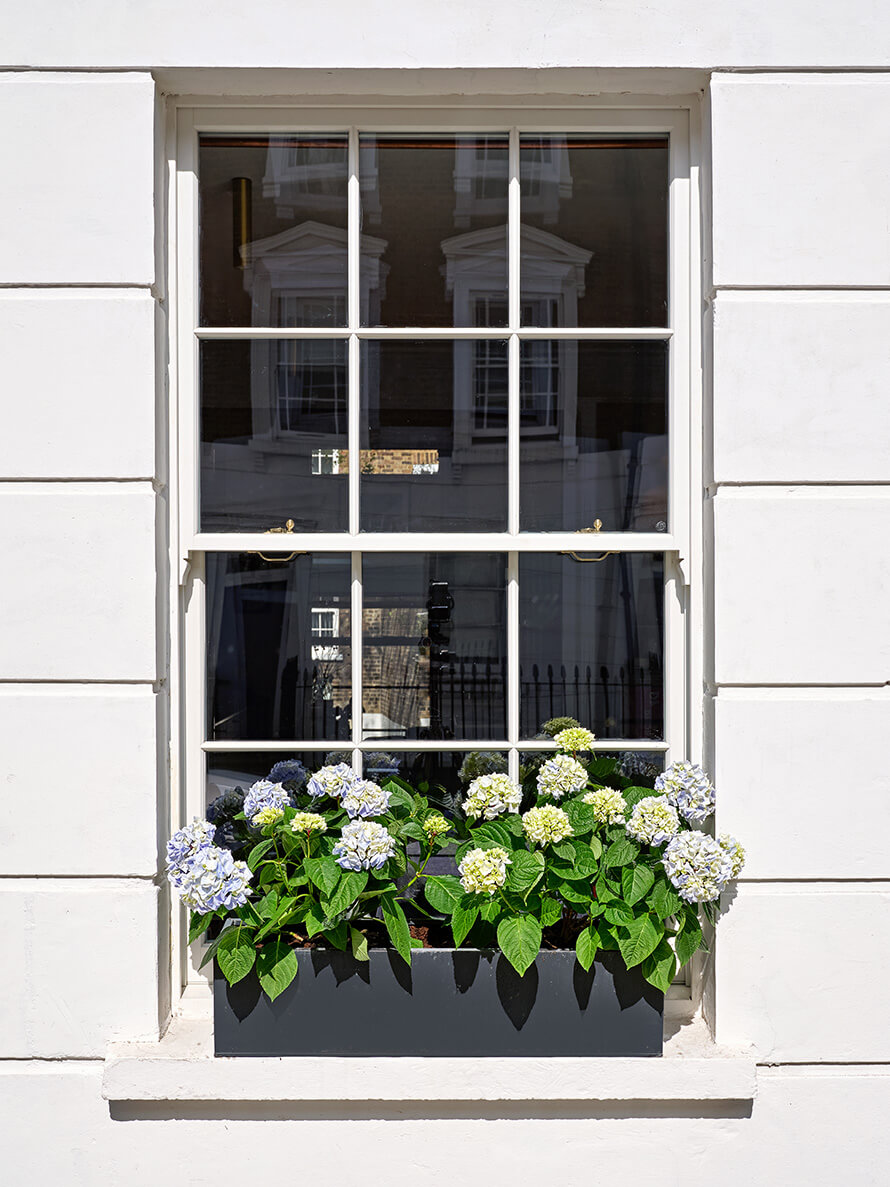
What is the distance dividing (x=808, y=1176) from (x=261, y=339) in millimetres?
2273

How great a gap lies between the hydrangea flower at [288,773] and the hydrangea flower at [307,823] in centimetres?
27

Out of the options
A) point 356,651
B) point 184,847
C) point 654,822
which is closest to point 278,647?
point 356,651

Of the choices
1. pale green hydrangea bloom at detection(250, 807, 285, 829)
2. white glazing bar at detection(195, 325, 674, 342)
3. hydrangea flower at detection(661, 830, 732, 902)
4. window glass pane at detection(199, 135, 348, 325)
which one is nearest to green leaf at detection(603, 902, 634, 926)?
hydrangea flower at detection(661, 830, 732, 902)

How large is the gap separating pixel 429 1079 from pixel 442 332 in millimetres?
1684

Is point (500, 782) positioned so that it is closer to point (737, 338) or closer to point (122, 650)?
point (122, 650)

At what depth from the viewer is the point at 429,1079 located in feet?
6.77

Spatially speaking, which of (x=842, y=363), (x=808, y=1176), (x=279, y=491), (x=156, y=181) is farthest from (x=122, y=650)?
(x=808, y=1176)

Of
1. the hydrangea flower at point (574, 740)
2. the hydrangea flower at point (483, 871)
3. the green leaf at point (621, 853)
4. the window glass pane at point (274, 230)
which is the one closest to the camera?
the hydrangea flower at point (483, 871)

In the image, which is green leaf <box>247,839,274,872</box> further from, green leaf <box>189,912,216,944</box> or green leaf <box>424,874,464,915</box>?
green leaf <box>424,874,464,915</box>

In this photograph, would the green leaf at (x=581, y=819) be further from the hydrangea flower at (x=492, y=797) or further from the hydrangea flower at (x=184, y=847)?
the hydrangea flower at (x=184, y=847)

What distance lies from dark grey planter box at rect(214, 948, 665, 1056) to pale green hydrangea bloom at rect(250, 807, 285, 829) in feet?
0.94

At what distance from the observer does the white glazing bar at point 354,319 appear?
7.62ft

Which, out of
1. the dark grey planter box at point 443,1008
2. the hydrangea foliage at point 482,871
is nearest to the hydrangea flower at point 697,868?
the hydrangea foliage at point 482,871

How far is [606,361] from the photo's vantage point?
2.36 meters
